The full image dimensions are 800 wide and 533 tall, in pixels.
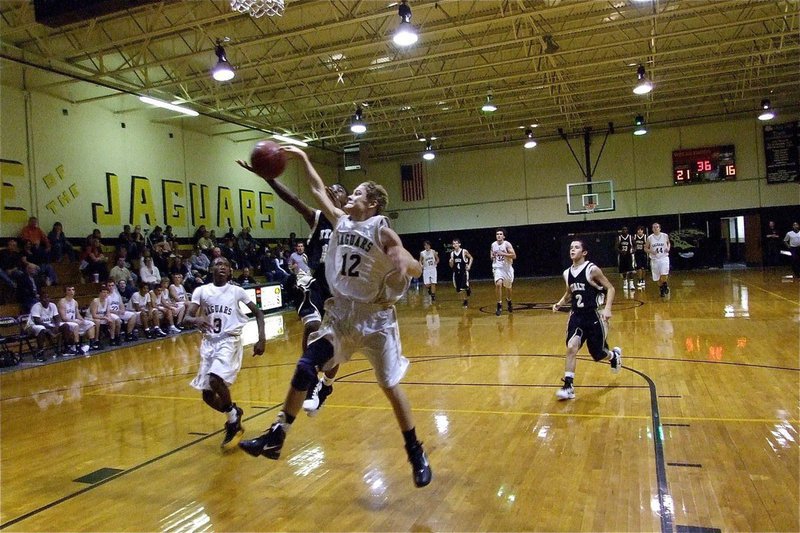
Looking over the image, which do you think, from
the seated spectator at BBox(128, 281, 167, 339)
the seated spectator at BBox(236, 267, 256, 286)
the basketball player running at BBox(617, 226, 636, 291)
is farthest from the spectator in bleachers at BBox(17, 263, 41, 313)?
the basketball player running at BBox(617, 226, 636, 291)

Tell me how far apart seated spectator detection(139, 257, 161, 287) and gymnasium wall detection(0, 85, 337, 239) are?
8.12ft

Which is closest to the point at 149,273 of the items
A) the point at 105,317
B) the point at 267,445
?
the point at 105,317

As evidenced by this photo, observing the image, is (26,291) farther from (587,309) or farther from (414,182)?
(414,182)

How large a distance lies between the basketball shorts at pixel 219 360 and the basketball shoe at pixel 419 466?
1776 millimetres

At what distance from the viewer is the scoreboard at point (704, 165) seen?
2291 centimetres

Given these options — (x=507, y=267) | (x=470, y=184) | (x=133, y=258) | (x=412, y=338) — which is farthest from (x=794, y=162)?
(x=133, y=258)

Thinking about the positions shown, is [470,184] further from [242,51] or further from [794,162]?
[242,51]

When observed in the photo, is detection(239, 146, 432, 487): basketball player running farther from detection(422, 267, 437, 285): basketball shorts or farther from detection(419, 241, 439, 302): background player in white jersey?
detection(422, 267, 437, 285): basketball shorts

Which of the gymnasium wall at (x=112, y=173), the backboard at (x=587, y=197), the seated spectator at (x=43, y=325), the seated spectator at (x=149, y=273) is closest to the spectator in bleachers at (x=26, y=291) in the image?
Result: the seated spectator at (x=43, y=325)

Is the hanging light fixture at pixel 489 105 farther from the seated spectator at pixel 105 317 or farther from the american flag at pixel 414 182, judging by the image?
the seated spectator at pixel 105 317

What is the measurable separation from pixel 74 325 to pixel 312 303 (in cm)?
738

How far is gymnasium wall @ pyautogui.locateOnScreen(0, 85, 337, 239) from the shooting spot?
13.4 metres

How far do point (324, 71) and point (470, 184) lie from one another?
12.4m

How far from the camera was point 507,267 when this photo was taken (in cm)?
1263
